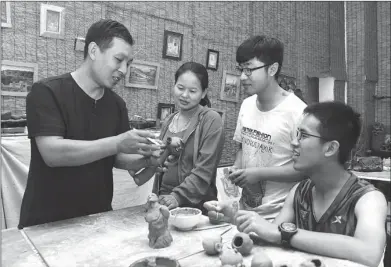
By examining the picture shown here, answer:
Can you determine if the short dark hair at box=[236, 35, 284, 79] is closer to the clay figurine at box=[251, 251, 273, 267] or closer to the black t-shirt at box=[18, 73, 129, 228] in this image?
the black t-shirt at box=[18, 73, 129, 228]

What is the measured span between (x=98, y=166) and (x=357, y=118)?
133cm

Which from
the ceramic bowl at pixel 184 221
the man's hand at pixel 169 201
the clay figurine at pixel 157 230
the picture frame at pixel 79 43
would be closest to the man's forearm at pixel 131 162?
the man's hand at pixel 169 201

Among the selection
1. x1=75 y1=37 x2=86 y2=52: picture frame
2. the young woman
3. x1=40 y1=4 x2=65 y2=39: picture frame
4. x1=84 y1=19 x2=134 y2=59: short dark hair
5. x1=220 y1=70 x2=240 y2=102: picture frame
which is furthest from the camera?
x1=220 y1=70 x2=240 y2=102: picture frame

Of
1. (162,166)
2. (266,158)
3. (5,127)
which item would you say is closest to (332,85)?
(266,158)

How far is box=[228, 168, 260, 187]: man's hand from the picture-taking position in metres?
1.82

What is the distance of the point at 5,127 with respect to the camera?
264 centimetres

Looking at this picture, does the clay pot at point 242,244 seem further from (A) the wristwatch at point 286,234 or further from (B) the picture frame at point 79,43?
(B) the picture frame at point 79,43

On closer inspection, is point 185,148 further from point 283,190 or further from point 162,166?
point 283,190

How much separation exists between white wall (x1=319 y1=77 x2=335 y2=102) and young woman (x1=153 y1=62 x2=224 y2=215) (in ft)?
13.3

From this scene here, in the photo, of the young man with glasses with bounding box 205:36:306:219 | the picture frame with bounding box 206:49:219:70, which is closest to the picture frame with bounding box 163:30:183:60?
Answer: the picture frame with bounding box 206:49:219:70

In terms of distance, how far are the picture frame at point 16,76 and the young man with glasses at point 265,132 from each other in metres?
2.07

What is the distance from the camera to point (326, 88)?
562 centimetres

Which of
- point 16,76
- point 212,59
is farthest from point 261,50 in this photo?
point 212,59

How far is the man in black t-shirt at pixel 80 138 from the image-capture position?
4.87 feet
